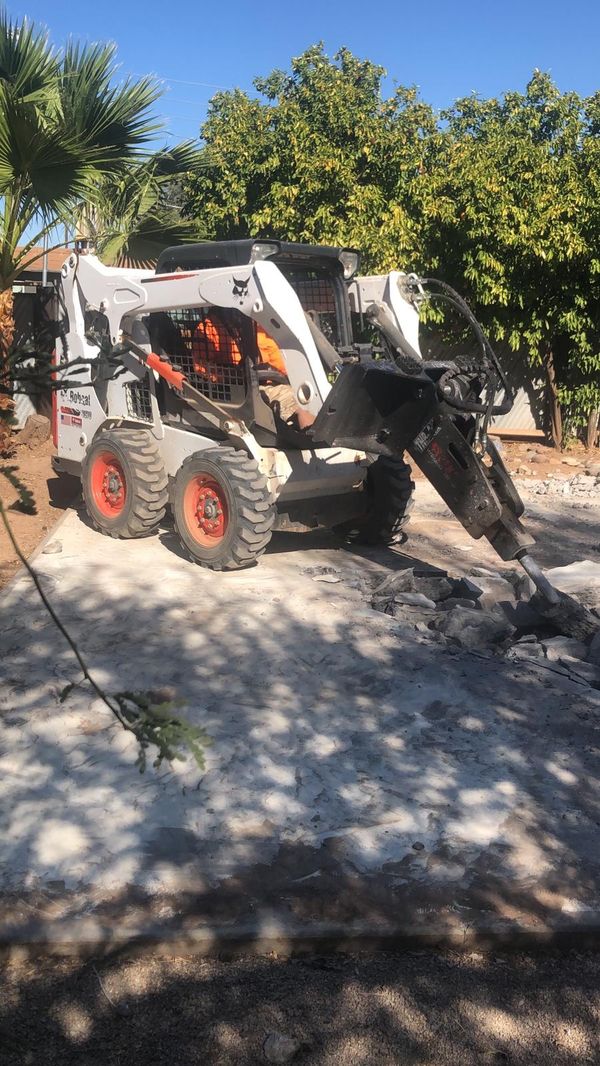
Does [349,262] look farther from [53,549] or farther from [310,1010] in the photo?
[310,1010]

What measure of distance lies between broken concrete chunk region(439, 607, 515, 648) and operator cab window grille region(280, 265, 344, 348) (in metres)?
2.80

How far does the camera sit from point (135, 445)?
849cm

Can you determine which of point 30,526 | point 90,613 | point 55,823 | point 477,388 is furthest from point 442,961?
point 30,526

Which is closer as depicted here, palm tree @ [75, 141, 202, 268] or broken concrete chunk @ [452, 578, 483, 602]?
broken concrete chunk @ [452, 578, 483, 602]

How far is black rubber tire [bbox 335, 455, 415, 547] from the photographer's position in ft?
27.9

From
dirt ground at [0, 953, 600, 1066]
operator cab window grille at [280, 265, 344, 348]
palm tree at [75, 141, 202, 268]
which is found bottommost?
dirt ground at [0, 953, 600, 1066]

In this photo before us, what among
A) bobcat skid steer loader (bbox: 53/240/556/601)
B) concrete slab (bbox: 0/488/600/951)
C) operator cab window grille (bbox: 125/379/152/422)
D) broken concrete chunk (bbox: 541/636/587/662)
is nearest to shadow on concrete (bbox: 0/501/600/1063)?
concrete slab (bbox: 0/488/600/951)

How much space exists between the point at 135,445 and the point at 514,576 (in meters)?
3.39

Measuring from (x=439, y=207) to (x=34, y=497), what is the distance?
6924 mm

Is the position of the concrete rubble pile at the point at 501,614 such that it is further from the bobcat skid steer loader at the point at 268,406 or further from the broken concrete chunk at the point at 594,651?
the bobcat skid steer loader at the point at 268,406

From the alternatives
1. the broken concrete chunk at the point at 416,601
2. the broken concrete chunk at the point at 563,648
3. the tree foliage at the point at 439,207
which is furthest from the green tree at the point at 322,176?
the broken concrete chunk at the point at 563,648

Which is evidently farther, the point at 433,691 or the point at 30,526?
the point at 30,526

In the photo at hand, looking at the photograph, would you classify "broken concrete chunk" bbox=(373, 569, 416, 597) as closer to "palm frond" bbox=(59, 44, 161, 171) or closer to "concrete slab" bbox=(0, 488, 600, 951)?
"concrete slab" bbox=(0, 488, 600, 951)

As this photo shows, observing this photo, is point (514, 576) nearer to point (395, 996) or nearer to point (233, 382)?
point (233, 382)
